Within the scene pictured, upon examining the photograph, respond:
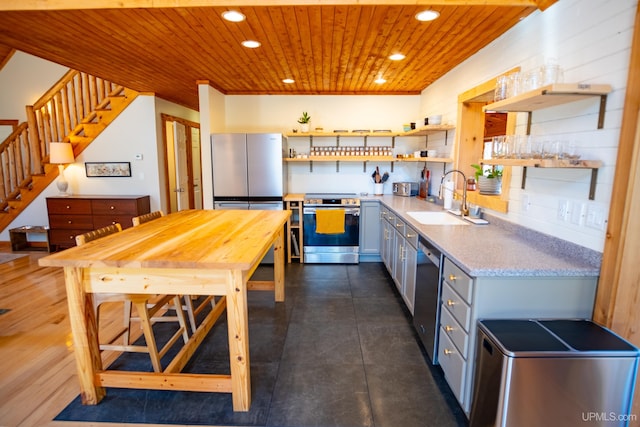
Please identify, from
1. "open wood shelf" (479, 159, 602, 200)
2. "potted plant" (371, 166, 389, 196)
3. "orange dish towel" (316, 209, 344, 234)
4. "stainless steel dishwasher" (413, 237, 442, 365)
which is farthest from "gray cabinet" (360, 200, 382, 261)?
"open wood shelf" (479, 159, 602, 200)

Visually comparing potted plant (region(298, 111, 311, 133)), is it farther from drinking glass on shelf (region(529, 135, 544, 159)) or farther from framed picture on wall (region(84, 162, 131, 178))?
drinking glass on shelf (region(529, 135, 544, 159))

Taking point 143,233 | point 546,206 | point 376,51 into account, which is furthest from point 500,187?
point 143,233

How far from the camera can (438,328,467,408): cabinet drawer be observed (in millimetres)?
1798

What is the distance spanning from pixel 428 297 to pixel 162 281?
1.71 m

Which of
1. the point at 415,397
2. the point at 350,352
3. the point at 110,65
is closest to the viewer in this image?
the point at 415,397

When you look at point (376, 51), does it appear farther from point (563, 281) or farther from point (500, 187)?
point (563, 281)

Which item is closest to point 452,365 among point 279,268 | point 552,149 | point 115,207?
point 552,149

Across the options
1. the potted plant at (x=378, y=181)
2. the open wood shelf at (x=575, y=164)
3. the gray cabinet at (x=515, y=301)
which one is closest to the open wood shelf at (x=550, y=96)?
the open wood shelf at (x=575, y=164)

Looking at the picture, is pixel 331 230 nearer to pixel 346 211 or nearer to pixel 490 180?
pixel 346 211

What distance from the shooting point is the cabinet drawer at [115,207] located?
16.3ft

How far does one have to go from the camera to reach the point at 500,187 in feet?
9.02

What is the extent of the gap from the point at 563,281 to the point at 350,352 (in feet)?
4.79

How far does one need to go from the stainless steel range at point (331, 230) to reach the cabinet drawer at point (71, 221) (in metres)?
3.30

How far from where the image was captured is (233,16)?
2.35 metres
